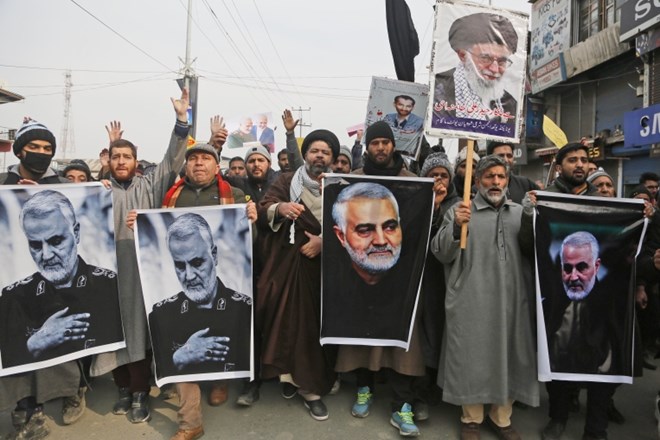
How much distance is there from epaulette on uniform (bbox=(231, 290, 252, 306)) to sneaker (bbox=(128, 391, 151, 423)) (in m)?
1.14

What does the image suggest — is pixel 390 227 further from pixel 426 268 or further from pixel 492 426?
pixel 492 426

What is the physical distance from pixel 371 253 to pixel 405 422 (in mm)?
1216

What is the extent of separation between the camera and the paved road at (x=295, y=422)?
292 centimetres

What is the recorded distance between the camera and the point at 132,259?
3168mm

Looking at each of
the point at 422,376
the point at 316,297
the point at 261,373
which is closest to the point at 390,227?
the point at 316,297

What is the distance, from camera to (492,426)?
9.64 ft

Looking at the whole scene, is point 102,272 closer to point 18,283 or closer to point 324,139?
point 18,283

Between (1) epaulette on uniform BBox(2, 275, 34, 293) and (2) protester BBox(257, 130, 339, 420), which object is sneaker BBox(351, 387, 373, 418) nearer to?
(2) protester BBox(257, 130, 339, 420)

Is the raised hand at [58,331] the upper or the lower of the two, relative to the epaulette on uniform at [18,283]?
lower

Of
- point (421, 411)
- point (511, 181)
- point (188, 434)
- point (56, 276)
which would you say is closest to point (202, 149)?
point (56, 276)

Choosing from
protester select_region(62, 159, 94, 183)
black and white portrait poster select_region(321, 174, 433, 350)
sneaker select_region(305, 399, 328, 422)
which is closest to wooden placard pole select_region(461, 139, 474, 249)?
black and white portrait poster select_region(321, 174, 433, 350)

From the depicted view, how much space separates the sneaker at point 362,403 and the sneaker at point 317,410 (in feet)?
0.73

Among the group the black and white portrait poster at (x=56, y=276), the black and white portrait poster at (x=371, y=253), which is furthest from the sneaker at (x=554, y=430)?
the black and white portrait poster at (x=56, y=276)

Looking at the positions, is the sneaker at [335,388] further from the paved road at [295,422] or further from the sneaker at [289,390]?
the sneaker at [289,390]
